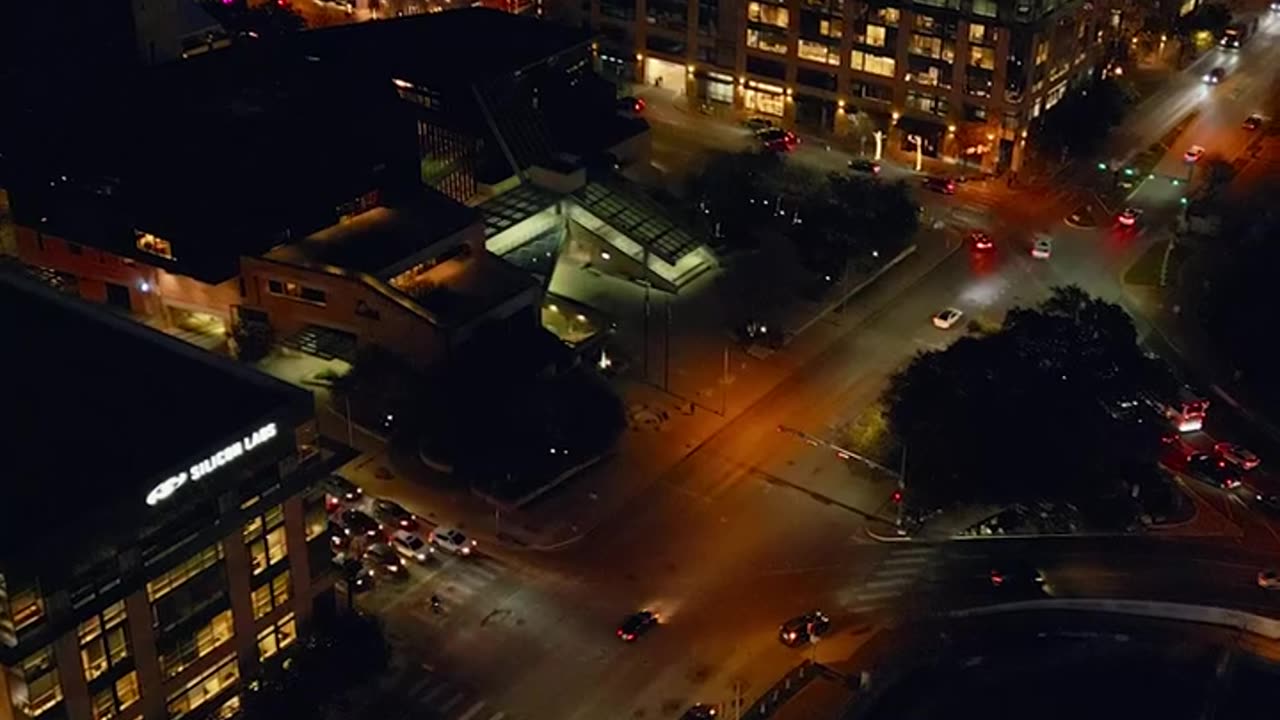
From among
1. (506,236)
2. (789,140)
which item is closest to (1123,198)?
(789,140)

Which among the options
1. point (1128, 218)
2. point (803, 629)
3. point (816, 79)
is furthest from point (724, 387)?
point (816, 79)

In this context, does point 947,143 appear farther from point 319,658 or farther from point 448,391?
point 319,658

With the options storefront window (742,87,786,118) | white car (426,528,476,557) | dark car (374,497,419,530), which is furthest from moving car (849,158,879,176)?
white car (426,528,476,557)

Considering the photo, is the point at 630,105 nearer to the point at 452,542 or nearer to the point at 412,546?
the point at 452,542

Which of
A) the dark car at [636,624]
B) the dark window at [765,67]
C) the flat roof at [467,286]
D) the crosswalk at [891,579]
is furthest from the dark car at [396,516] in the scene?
the dark window at [765,67]

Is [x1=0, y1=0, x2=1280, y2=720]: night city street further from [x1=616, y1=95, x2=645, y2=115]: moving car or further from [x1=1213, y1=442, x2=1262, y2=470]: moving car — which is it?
[x1=616, y1=95, x2=645, y2=115]: moving car

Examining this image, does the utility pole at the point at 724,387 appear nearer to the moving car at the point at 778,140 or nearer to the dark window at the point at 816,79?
the moving car at the point at 778,140
